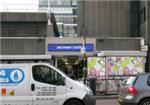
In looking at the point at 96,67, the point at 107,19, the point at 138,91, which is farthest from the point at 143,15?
the point at 138,91

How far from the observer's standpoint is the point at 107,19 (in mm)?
56812

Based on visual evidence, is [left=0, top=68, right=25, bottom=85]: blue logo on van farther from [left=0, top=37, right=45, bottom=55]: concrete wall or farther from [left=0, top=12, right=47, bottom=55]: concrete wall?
[left=0, top=37, right=45, bottom=55]: concrete wall

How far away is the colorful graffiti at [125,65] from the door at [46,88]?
18.6 m

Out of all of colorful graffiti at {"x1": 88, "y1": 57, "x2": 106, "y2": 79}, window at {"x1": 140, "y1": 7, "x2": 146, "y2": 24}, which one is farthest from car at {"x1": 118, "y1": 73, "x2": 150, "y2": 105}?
window at {"x1": 140, "y1": 7, "x2": 146, "y2": 24}

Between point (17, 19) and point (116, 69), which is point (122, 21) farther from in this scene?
point (116, 69)

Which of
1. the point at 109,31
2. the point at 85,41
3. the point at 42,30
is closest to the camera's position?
the point at 85,41

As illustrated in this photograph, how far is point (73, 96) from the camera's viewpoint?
53.3ft

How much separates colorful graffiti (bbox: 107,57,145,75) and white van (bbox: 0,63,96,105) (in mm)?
18602

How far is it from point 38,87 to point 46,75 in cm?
51

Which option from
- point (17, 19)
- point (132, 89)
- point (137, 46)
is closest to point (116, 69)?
point (137, 46)

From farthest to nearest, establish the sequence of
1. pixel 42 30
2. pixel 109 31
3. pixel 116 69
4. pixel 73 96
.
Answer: pixel 109 31 < pixel 42 30 < pixel 116 69 < pixel 73 96

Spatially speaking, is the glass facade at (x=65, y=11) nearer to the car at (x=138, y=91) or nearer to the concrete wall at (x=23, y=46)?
the concrete wall at (x=23, y=46)

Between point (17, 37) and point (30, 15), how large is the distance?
2.39m

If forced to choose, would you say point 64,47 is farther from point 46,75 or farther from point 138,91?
point 46,75
